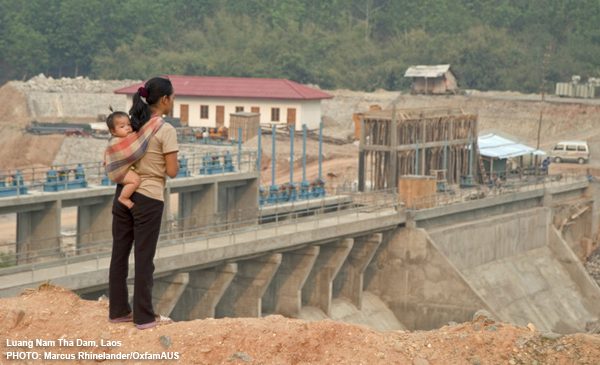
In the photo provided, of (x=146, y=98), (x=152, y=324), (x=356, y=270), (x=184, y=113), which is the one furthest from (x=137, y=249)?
(x=184, y=113)

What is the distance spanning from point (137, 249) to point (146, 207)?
1.54 ft

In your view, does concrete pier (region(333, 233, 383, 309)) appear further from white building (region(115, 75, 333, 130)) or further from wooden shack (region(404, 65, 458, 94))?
wooden shack (region(404, 65, 458, 94))

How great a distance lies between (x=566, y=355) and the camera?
1459cm

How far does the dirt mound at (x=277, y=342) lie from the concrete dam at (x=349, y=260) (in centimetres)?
→ 1706

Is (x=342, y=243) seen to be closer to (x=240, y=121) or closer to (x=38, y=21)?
(x=240, y=121)

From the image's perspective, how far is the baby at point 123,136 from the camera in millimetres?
14156

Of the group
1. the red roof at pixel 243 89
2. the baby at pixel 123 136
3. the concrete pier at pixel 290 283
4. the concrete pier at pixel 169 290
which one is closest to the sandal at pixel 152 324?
the baby at pixel 123 136

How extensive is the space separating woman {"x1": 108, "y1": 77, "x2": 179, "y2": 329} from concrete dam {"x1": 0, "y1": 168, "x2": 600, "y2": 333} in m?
17.4

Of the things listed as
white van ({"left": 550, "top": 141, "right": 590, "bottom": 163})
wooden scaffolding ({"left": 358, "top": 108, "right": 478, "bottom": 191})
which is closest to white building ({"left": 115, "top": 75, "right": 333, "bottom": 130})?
white van ({"left": 550, "top": 141, "right": 590, "bottom": 163})

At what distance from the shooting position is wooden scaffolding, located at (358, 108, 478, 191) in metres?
58.1

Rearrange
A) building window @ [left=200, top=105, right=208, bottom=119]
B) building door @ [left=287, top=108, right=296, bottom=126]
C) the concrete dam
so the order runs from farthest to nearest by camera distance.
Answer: building window @ [left=200, top=105, right=208, bottom=119] → building door @ [left=287, top=108, right=296, bottom=126] → the concrete dam

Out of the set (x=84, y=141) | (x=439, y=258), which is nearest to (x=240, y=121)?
(x=84, y=141)

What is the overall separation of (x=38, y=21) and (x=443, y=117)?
6167 cm

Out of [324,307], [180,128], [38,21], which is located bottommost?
[324,307]
